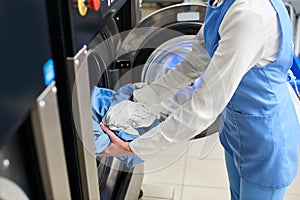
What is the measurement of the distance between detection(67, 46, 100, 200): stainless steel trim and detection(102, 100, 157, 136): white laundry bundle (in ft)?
0.82

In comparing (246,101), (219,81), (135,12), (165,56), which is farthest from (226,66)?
(165,56)

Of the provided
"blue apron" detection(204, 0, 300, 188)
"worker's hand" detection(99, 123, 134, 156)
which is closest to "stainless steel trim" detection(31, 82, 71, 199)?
"worker's hand" detection(99, 123, 134, 156)

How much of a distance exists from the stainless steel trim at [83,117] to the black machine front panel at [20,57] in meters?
0.12

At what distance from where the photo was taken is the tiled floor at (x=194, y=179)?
1.88m

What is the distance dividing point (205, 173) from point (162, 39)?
0.76 metres

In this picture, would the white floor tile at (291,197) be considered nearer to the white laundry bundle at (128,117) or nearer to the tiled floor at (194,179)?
the tiled floor at (194,179)

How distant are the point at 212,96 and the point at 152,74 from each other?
69 centimetres

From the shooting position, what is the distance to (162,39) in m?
1.66

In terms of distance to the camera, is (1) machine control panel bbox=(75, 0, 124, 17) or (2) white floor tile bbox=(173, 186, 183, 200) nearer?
(1) machine control panel bbox=(75, 0, 124, 17)

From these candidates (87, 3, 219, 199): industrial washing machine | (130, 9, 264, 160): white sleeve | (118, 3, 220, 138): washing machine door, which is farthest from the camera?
(118, 3, 220, 138): washing machine door

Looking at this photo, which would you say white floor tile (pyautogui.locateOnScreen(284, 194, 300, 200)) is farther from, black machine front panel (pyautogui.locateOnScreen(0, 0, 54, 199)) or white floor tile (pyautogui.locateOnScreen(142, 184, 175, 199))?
black machine front panel (pyautogui.locateOnScreen(0, 0, 54, 199))

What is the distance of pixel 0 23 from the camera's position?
0.51 meters

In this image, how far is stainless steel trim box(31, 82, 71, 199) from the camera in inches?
25.9

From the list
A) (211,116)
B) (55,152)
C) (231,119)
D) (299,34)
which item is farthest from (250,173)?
(299,34)
